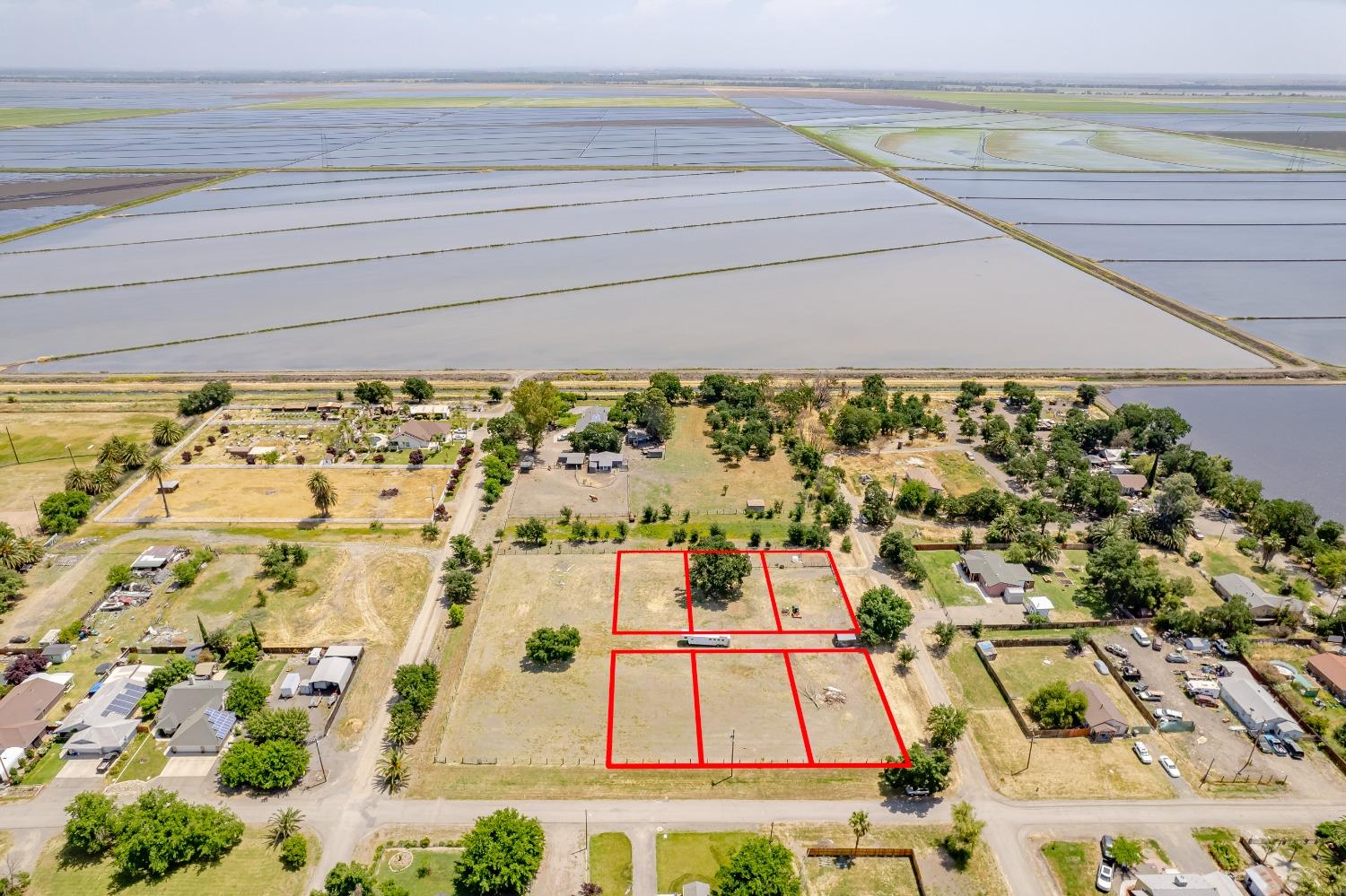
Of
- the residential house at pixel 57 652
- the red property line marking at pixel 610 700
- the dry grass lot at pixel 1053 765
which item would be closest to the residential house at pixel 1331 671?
the dry grass lot at pixel 1053 765

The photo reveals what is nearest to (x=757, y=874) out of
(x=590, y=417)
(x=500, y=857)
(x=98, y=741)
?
(x=500, y=857)

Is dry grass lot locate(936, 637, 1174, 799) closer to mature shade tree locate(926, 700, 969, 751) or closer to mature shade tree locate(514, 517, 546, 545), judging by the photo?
mature shade tree locate(926, 700, 969, 751)

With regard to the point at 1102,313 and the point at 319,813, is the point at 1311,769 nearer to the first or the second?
the point at 319,813

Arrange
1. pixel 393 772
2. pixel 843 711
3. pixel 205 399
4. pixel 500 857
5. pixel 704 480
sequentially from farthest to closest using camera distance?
1. pixel 205 399
2. pixel 704 480
3. pixel 843 711
4. pixel 393 772
5. pixel 500 857

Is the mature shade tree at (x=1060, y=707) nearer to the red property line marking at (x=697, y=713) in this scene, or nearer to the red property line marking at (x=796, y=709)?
the red property line marking at (x=796, y=709)

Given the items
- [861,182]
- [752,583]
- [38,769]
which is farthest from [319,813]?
[861,182]

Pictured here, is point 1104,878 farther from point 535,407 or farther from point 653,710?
point 535,407

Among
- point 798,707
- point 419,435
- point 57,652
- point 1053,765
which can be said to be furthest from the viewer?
point 419,435
